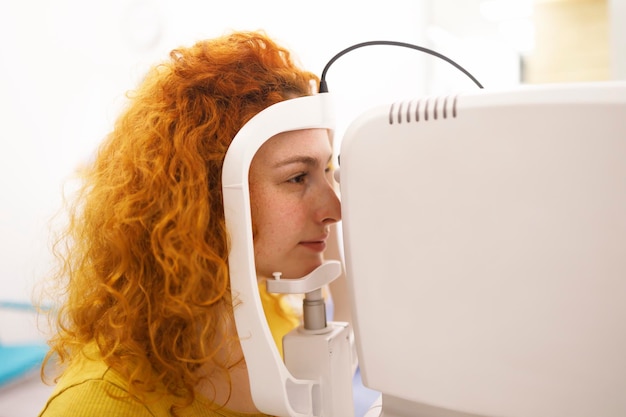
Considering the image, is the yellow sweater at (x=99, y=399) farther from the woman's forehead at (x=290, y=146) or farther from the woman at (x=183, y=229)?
the woman's forehead at (x=290, y=146)

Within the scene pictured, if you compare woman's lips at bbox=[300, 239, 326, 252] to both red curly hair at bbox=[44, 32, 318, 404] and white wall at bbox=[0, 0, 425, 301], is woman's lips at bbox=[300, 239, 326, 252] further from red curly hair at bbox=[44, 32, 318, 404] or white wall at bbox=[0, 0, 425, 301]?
white wall at bbox=[0, 0, 425, 301]

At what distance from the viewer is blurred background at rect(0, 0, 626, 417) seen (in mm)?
1787

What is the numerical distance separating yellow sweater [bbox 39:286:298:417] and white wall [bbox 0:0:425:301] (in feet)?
3.31

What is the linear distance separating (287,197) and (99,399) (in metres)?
0.36

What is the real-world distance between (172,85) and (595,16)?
237 centimetres

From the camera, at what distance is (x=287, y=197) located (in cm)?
77

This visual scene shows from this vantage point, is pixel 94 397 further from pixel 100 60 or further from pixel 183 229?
pixel 100 60

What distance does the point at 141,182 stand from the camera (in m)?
0.76

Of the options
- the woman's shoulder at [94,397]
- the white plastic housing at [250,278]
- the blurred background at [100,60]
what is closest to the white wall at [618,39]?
the blurred background at [100,60]

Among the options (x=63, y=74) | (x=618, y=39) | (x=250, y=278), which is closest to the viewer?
(x=250, y=278)

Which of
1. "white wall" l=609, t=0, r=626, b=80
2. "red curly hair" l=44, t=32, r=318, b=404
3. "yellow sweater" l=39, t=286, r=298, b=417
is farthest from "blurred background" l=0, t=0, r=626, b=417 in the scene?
"yellow sweater" l=39, t=286, r=298, b=417

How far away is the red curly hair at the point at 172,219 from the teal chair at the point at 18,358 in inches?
36.2

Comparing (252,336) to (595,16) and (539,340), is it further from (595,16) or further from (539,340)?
Answer: (595,16)

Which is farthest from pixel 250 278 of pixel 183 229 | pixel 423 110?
pixel 423 110
